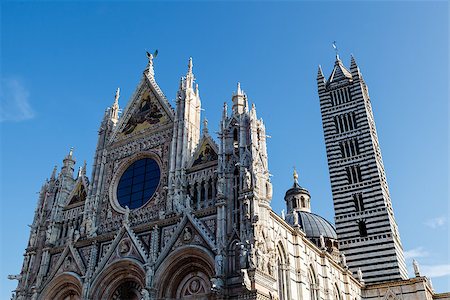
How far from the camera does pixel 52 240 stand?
2489cm

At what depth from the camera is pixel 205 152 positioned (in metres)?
22.9

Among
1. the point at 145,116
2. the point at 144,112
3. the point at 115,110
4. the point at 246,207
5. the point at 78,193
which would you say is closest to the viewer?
the point at 246,207

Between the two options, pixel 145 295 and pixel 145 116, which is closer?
pixel 145 295

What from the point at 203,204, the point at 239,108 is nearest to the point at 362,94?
the point at 239,108

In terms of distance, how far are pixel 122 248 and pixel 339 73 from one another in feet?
95.5

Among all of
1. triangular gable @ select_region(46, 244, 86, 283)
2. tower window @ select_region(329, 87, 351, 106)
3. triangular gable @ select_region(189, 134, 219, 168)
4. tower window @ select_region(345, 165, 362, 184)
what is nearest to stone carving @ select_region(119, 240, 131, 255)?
triangular gable @ select_region(46, 244, 86, 283)

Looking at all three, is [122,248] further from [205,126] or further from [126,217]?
[205,126]

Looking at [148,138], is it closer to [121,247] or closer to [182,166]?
[182,166]

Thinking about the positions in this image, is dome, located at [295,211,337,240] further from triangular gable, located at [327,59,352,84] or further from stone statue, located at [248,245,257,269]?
stone statue, located at [248,245,257,269]

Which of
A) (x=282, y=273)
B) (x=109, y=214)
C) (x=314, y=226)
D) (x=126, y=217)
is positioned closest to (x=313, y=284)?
(x=282, y=273)

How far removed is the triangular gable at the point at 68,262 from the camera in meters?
22.7

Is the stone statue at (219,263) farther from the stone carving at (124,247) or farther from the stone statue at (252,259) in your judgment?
the stone carving at (124,247)

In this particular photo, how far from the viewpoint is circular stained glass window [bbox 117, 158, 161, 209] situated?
23844 millimetres

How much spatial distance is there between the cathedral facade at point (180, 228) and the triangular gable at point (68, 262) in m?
0.06
